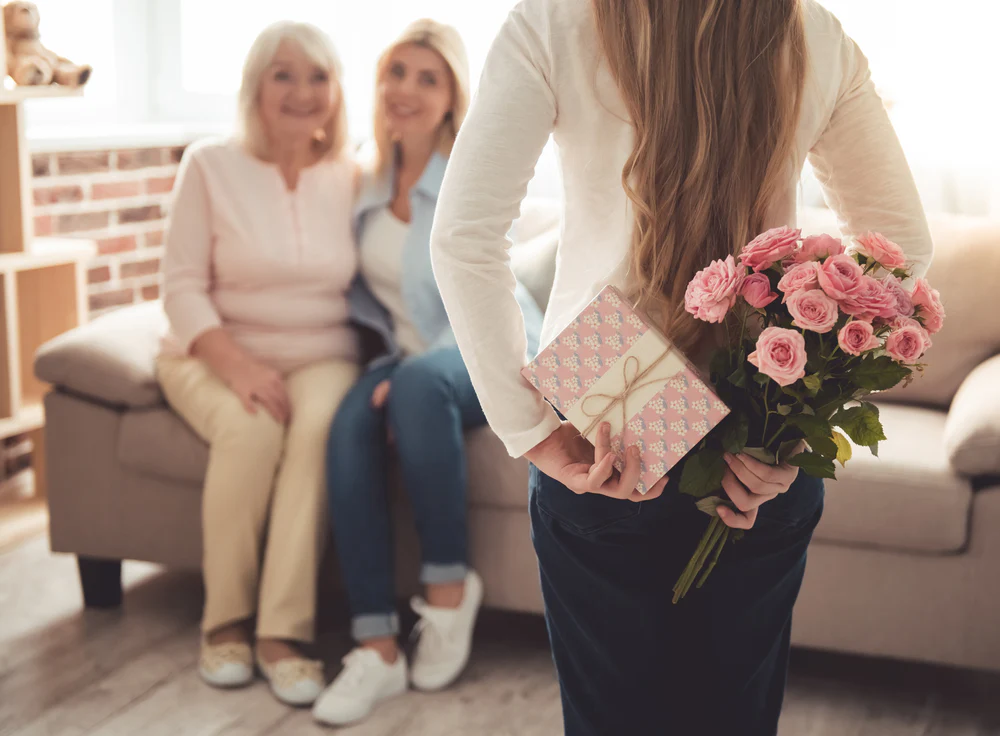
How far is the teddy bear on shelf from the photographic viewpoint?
2.82 meters

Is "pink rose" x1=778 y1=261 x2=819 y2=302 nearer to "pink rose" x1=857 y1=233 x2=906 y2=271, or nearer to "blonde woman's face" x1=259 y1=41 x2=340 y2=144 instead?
"pink rose" x1=857 y1=233 x2=906 y2=271

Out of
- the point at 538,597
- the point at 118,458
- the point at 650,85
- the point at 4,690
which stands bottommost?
the point at 4,690

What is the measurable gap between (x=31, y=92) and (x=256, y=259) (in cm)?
93

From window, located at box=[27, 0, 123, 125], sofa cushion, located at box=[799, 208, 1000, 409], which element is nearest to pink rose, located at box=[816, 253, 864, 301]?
sofa cushion, located at box=[799, 208, 1000, 409]

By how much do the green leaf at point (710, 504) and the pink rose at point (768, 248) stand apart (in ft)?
0.74

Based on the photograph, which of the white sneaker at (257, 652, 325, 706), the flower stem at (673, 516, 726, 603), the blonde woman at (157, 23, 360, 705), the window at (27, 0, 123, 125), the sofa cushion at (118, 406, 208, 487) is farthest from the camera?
the window at (27, 0, 123, 125)

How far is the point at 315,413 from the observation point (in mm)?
2275

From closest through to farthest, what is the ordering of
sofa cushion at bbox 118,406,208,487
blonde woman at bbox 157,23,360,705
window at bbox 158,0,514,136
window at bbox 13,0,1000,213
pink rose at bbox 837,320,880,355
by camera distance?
1. pink rose at bbox 837,320,880,355
2. blonde woman at bbox 157,23,360,705
3. sofa cushion at bbox 118,406,208,487
4. window at bbox 13,0,1000,213
5. window at bbox 158,0,514,136

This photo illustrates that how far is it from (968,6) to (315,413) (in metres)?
2.15

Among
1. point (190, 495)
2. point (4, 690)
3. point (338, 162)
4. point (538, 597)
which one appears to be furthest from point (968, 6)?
point (4, 690)

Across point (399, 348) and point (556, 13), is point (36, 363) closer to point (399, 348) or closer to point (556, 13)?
point (399, 348)

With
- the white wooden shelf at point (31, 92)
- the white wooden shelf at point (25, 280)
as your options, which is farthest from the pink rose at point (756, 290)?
the white wooden shelf at point (31, 92)

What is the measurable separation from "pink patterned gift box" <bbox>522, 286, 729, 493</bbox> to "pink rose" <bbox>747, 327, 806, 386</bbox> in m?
0.08

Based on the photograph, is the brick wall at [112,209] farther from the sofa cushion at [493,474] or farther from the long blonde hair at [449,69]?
the sofa cushion at [493,474]
